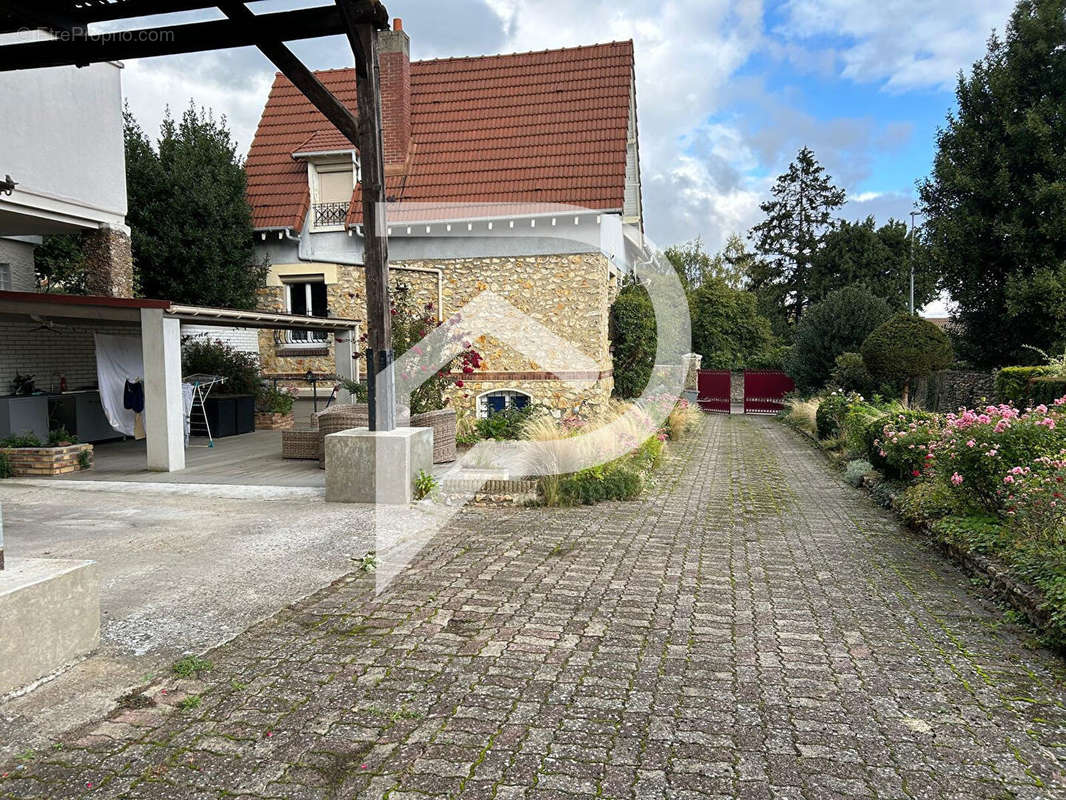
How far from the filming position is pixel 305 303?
50.8ft

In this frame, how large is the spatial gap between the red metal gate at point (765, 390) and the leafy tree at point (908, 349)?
10.9 metres

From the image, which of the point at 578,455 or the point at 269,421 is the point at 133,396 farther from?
the point at 578,455

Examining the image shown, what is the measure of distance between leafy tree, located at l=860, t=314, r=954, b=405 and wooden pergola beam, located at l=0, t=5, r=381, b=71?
13.3 metres

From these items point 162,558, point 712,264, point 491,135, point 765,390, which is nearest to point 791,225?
point 712,264

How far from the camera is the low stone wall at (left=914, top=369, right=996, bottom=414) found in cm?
1300

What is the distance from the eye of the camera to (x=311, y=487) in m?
8.05

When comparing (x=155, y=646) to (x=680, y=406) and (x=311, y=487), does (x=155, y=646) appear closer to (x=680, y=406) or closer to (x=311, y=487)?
(x=311, y=487)

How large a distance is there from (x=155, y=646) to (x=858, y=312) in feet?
68.1

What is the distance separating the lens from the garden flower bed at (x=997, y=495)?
4488 mm

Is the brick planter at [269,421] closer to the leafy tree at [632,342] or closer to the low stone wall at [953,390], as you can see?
the leafy tree at [632,342]

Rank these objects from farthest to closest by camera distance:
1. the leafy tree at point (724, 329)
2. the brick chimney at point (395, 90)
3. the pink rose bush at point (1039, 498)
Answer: the leafy tree at point (724, 329) → the brick chimney at point (395, 90) → the pink rose bush at point (1039, 498)

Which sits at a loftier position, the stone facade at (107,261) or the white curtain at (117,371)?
the stone facade at (107,261)

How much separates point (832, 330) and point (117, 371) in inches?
725

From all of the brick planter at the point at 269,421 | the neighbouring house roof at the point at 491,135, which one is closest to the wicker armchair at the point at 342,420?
the brick planter at the point at 269,421
